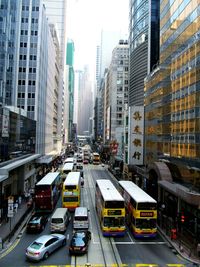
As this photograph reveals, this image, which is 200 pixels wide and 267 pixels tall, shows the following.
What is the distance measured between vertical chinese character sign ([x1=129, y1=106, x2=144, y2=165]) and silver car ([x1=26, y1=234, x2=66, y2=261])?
1520 inches

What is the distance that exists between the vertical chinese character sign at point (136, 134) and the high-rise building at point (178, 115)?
9577mm

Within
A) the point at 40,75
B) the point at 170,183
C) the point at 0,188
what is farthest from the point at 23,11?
the point at 170,183

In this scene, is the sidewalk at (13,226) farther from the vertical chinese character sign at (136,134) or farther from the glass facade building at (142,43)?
the glass facade building at (142,43)

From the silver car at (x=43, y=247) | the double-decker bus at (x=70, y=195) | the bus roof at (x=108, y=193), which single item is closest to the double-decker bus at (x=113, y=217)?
the bus roof at (x=108, y=193)

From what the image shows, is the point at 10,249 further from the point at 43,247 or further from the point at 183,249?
the point at 183,249

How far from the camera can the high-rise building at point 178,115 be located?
3287 cm

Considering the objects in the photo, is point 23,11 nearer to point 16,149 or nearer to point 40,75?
point 40,75

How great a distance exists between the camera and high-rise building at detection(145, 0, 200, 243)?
108ft

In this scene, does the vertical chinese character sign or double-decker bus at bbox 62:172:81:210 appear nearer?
double-decker bus at bbox 62:172:81:210

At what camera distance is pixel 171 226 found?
33469 millimetres

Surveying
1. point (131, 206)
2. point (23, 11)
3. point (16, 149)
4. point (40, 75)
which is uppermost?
point (23, 11)

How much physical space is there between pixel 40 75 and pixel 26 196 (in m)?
36.8

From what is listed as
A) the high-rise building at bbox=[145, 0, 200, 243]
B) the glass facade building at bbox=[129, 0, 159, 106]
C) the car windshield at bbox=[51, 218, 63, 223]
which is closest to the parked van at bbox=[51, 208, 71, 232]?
the car windshield at bbox=[51, 218, 63, 223]

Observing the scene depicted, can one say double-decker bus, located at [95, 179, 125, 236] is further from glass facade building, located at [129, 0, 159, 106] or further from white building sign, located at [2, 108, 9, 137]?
glass facade building, located at [129, 0, 159, 106]
